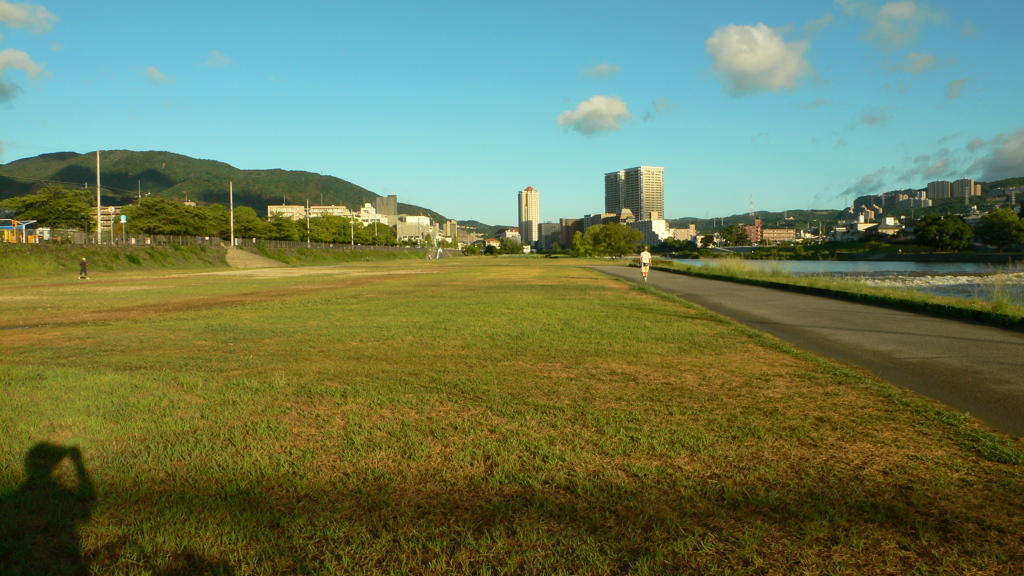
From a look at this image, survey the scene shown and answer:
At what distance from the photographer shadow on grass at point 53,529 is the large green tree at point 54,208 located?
2528 inches

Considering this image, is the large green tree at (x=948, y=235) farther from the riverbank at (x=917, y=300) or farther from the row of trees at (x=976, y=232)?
the riverbank at (x=917, y=300)

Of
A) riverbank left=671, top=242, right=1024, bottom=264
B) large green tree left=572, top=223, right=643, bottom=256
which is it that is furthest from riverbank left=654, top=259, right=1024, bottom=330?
large green tree left=572, top=223, right=643, bottom=256

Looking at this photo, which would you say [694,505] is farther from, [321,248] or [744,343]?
[321,248]

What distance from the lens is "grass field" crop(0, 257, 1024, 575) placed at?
10.0 ft

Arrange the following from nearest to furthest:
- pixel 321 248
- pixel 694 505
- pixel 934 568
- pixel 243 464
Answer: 1. pixel 934 568
2. pixel 694 505
3. pixel 243 464
4. pixel 321 248

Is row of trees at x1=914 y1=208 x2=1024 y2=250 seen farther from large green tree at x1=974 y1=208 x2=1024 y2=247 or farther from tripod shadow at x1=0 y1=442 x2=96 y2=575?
tripod shadow at x1=0 y1=442 x2=96 y2=575

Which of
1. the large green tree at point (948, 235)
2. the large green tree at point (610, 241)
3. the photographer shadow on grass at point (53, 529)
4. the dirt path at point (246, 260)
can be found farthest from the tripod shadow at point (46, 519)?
the large green tree at point (610, 241)

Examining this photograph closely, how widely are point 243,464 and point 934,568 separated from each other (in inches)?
161

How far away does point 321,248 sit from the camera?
99.1 metres

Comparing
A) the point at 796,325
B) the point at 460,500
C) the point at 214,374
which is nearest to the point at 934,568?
the point at 460,500

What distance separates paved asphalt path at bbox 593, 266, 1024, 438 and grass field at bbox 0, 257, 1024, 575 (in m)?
0.58

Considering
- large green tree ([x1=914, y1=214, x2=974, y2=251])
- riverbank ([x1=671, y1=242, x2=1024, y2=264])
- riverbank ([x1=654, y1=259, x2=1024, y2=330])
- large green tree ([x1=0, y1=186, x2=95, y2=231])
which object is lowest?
riverbank ([x1=654, y1=259, x2=1024, y2=330])

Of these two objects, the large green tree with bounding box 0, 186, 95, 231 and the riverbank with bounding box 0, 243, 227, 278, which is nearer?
the riverbank with bounding box 0, 243, 227, 278

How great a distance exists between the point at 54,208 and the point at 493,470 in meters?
66.3
